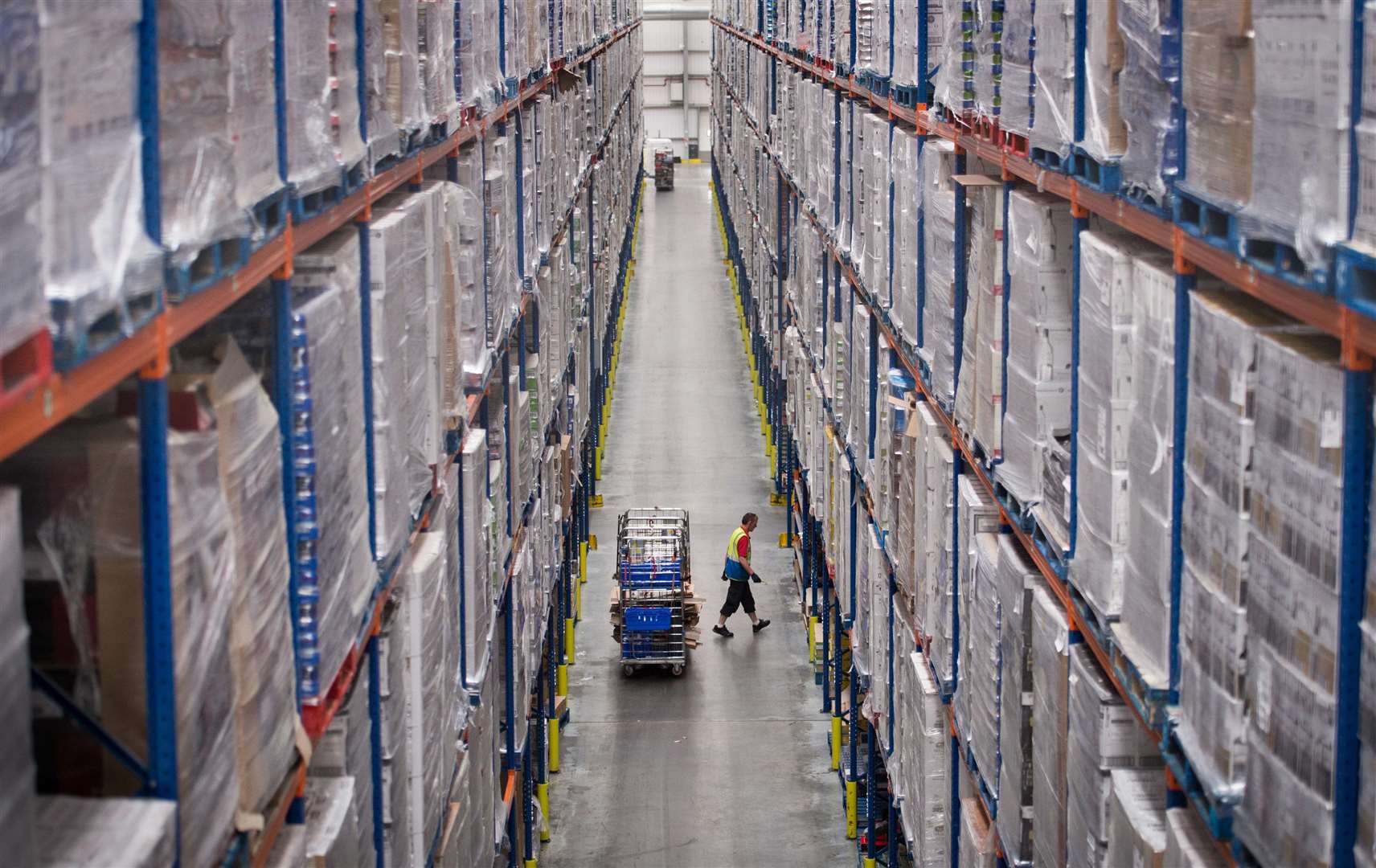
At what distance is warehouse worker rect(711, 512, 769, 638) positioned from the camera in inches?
628

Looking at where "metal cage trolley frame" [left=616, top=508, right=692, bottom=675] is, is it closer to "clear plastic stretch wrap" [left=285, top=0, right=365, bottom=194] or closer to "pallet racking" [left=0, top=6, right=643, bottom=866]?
"pallet racking" [left=0, top=6, right=643, bottom=866]

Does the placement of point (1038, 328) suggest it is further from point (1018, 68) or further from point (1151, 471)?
point (1151, 471)

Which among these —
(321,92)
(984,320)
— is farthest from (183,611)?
(984,320)

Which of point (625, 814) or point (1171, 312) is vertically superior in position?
point (1171, 312)

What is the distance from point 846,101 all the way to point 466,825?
5.87m

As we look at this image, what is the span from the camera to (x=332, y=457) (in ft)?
14.3

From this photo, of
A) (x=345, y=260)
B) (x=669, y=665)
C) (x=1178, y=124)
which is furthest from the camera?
(x=669, y=665)

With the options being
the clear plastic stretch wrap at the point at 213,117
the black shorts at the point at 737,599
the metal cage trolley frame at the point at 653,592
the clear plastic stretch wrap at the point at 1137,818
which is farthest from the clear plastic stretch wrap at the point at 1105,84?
the black shorts at the point at 737,599

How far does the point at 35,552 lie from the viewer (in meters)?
2.99

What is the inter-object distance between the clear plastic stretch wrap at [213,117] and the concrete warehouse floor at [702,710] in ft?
29.1

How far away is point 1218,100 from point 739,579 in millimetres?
12614

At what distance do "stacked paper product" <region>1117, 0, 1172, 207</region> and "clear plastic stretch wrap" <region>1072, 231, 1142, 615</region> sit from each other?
299 mm

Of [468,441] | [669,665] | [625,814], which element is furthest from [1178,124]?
[669,665]

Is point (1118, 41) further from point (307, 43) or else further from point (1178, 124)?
point (307, 43)
